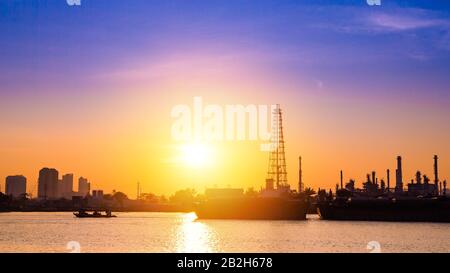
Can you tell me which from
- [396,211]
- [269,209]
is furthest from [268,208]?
[396,211]

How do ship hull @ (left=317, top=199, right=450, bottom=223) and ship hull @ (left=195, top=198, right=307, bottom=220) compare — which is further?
ship hull @ (left=195, top=198, right=307, bottom=220)

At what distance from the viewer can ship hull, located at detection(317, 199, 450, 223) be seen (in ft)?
578

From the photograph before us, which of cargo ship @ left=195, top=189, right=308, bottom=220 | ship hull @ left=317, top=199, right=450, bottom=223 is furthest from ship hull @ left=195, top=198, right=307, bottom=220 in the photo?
ship hull @ left=317, top=199, right=450, bottom=223

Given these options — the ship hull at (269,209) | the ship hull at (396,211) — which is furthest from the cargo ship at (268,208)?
the ship hull at (396,211)

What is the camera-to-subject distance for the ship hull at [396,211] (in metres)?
176

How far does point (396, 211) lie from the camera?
17862cm

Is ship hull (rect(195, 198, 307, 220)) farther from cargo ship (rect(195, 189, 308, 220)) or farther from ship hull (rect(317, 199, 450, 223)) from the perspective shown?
ship hull (rect(317, 199, 450, 223))

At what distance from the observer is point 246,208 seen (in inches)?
7697

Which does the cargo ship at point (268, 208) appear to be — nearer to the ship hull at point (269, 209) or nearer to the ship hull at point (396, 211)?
the ship hull at point (269, 209)

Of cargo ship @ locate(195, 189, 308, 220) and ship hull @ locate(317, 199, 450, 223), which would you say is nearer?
ship hull @ locate(317, 199, 450, 223)
